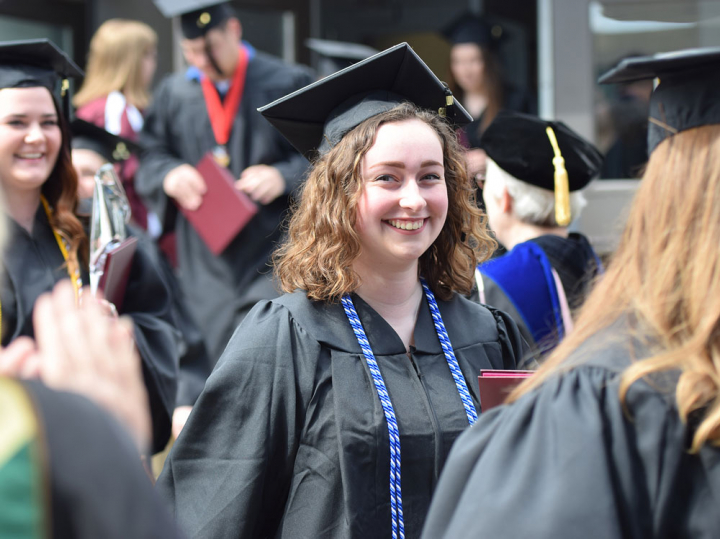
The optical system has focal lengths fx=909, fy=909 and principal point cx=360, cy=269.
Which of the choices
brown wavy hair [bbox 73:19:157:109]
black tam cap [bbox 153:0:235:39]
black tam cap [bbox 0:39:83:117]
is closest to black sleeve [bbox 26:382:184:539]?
black tam cap [bbox 0:39:83:117]

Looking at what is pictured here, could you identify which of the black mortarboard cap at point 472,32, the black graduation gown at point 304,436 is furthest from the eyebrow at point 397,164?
the black mortarboard cap at point 472,32

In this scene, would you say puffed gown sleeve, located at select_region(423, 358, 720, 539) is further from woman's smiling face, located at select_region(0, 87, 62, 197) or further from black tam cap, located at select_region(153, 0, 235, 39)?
black tam cap, located at select_region(153, 0, 235, 39)

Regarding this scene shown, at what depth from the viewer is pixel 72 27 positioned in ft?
26.5

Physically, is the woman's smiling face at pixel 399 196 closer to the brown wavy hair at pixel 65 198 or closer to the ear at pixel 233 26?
the brown wavy hair at pixel 65 198

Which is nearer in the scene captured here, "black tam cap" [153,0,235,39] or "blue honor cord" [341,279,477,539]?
"blue honor cord" [341,279,477,539]

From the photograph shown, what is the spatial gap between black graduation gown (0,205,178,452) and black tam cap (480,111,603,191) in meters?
1.58

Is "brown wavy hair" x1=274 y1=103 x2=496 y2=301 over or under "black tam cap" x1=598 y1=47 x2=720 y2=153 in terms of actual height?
under

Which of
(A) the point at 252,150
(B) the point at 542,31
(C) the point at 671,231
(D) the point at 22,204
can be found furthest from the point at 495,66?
(C) the point at 671,231

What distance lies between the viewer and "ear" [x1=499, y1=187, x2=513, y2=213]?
3.99 metres

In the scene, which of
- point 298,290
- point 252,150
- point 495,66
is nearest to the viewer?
point 298,290

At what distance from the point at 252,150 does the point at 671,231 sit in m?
4.50

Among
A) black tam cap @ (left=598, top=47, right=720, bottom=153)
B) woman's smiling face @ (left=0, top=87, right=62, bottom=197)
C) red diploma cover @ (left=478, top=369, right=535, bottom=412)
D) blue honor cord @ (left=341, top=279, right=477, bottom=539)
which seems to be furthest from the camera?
woman's smiling face @ (left=0, top=87, right=62, bottom=197)

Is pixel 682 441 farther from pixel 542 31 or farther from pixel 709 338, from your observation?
pixel 542 31

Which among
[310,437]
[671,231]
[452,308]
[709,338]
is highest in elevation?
[671,231]
